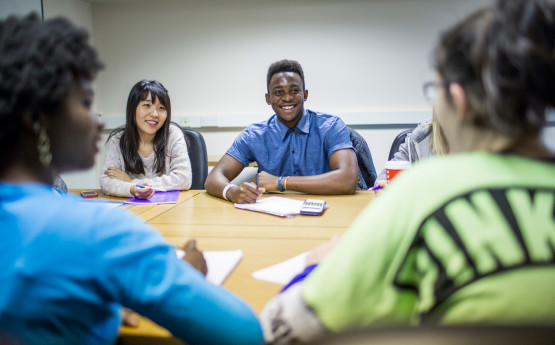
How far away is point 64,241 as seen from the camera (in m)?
0.44

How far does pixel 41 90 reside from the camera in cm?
47

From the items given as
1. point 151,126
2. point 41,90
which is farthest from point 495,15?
point 151,126

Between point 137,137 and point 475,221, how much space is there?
6.95 feet

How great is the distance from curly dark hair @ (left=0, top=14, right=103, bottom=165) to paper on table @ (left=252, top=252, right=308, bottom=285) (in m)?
0.58

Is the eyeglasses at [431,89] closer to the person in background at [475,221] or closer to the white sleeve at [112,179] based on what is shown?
the person in background at [475,221]

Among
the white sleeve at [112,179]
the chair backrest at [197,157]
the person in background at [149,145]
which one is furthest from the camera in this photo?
the chair backrest at [197,157]

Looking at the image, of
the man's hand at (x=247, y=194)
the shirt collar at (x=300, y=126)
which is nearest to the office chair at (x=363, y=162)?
the shirt collar at (x=300, y=126)

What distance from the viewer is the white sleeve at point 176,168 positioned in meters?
2.02

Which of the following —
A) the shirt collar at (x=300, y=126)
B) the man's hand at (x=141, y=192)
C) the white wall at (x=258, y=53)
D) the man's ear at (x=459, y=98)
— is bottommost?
the man's hand at (x=141, y=192)

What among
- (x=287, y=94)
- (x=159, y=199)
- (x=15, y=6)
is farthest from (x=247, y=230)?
(x=15, y=6)

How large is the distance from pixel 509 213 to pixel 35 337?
0.63 meters

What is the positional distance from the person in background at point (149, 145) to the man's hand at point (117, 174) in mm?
59

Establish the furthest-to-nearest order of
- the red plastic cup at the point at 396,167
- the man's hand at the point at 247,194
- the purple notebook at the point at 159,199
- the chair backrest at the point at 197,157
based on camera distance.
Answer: the chair backrest at the point at 197,157
the purple notebook at the point at 159,199
the man's hand at the point at 247,194
the red plastic cup at the point at 396,167

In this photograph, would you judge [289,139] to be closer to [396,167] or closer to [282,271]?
[396,167]
